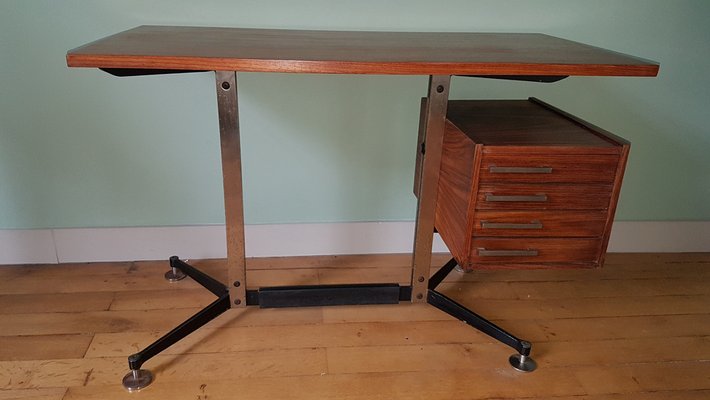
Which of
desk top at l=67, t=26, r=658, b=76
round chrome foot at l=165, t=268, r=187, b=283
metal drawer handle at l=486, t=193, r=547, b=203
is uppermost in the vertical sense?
desk top at l=67, t=26, r=658, b=76

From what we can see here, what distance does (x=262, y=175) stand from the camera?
6.37ft

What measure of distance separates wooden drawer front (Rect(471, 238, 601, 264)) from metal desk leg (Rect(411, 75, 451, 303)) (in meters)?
0.18

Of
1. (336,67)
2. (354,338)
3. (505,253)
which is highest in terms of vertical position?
(336,67)

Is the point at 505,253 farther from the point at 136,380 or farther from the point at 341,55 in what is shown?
the point at 136,380

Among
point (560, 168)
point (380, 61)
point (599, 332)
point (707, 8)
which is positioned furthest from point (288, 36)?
point (707, 8)

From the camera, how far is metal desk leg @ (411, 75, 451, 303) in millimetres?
1373

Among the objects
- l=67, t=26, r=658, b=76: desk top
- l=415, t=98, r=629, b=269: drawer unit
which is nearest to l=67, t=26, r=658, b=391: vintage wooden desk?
l=67, t=26, r=658, b=76: desk top

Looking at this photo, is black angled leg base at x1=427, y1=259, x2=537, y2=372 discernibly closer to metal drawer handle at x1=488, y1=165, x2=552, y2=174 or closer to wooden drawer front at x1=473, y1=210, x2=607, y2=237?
wooden drawer front at x1=473, y1=210, x2=607, y2=237

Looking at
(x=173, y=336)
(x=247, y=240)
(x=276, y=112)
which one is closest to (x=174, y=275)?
(x=247, y=240)

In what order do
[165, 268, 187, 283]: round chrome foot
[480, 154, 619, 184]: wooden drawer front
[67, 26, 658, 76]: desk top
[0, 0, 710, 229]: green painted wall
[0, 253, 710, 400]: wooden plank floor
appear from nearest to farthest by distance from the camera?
1. [67, 26, 658, 76]: desk top
2. [480, 154, 619, 184]: wooden drawer front
3. [0, 253, 710, 400]: wooden plank floor
4. [0, 0, 710, 229]: green painted wall
5. [165, 268, 187, 283]: round chrome foot

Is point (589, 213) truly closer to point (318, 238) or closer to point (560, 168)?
point (560, 168)

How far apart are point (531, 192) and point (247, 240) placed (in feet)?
3.58

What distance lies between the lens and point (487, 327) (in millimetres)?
1571

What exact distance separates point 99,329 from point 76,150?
621 millimetres
